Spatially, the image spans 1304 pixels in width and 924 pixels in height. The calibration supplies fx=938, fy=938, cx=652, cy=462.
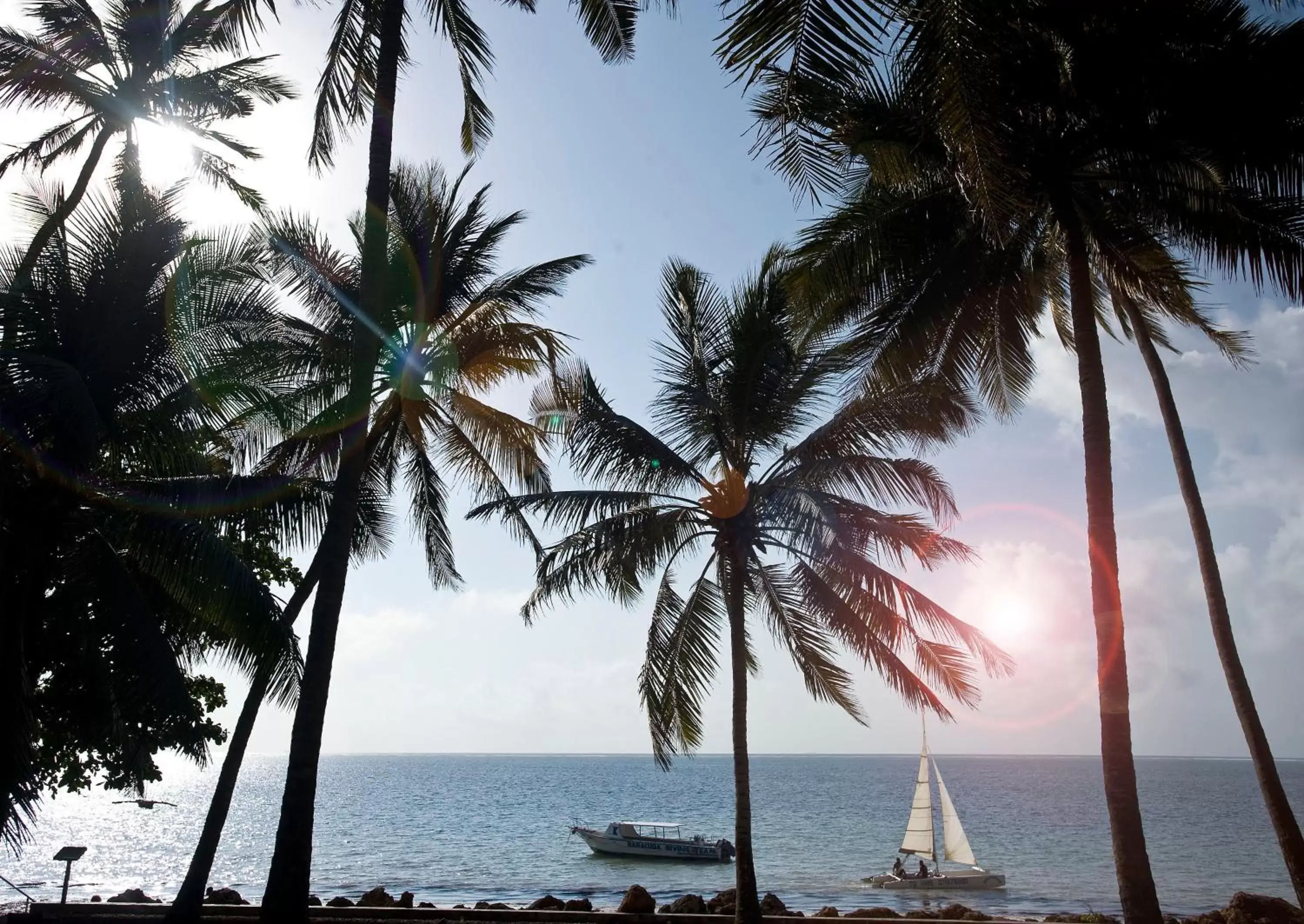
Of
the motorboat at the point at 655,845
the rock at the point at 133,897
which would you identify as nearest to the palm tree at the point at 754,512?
the rock at the point at 133,897

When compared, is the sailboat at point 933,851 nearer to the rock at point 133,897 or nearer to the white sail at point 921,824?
the white sail at point 921,824

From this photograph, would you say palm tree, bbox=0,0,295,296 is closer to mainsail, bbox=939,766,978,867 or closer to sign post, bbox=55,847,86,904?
sign post, bbox=55,847,86,904

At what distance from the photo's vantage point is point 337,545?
9883mm

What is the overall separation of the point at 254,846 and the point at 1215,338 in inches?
2384

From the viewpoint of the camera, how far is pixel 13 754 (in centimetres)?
860

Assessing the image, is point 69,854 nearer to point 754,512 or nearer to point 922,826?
point 754,512

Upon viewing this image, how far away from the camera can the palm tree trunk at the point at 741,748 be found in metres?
10.9

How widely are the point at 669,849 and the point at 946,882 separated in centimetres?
1429

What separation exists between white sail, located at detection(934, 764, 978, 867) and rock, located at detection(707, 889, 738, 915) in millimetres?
17395

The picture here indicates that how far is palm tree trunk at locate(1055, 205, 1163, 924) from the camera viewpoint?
7.68 metres

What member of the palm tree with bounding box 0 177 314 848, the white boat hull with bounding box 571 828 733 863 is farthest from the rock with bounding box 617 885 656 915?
the white boat hull with bounding box 571 828 733 863

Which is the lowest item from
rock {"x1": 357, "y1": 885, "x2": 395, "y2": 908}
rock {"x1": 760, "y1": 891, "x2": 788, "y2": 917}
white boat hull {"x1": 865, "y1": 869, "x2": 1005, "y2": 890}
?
white boat hull {"x1": 865, "y1": 869, "x2": 1005, "y2": 890}

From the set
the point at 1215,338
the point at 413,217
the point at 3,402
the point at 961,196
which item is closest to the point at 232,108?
the point at 413,217

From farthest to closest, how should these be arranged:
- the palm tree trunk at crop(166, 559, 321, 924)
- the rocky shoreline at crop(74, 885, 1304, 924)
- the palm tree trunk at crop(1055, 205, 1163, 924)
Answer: the rocky shoreline at crop(74, 885, 1304, 924), the palm tree trunk at crop(166, 559, 321, 924), the palm tree trunk at crop(1055, 205, 1163, 924)
